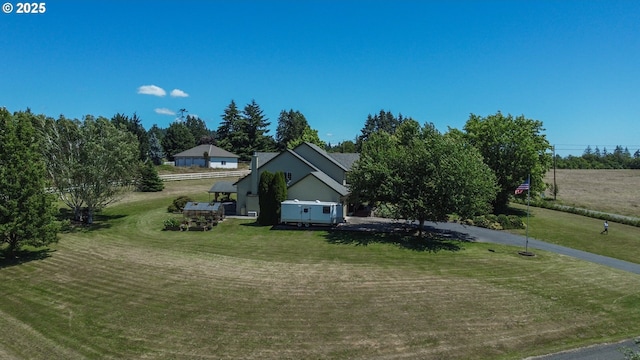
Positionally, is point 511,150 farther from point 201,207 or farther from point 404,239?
point 201,207

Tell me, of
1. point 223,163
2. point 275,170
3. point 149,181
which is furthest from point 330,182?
point 223,163

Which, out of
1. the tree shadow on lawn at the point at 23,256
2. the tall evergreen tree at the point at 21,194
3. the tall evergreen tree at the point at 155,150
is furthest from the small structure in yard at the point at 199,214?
the tall evergreen tree at the point at 155,150

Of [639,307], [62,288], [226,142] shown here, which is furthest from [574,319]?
[226,142]

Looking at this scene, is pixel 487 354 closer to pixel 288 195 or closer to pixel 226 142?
pixel 288 195

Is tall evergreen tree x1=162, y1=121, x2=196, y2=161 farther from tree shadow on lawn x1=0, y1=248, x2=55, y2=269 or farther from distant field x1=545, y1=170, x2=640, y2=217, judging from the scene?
distant field x1=545, y1=170, x2=640, y2=217

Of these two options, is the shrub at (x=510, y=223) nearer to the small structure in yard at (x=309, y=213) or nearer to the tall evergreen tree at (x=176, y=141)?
the small structure in yard at (x=309, y=213)
